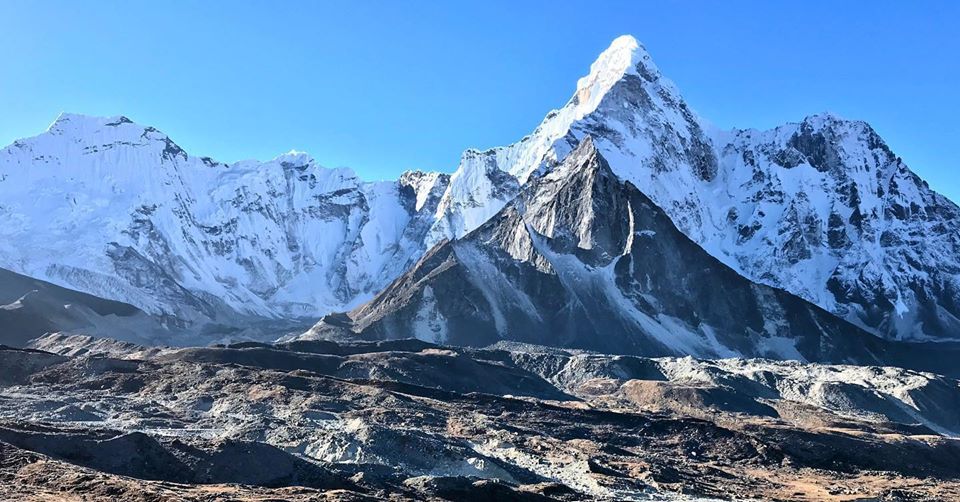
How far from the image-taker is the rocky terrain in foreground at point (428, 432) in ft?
186

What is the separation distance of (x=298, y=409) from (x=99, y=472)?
38949 millimetres

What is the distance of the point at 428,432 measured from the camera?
84.1 metres

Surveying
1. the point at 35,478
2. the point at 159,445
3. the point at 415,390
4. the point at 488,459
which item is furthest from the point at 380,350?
the point at 35,478

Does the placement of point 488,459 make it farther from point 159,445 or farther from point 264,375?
point 264,375

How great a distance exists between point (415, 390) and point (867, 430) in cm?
5597

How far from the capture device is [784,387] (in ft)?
540

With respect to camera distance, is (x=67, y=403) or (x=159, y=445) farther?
(x=67, y=403)

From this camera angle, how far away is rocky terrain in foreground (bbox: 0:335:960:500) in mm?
56844

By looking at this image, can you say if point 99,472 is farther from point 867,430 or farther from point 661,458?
point 867,430

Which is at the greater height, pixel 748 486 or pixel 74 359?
pixel 74 359

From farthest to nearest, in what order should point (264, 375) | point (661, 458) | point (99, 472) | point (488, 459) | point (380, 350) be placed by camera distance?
point (380, 350) < point (264, 375) < point (661, 458) < point (488, 459) < point (99, 472)

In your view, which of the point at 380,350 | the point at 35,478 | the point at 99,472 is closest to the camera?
the point at 35,478

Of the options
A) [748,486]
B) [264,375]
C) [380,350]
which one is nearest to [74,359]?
[264,375]

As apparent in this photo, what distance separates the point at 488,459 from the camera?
2813 inches
